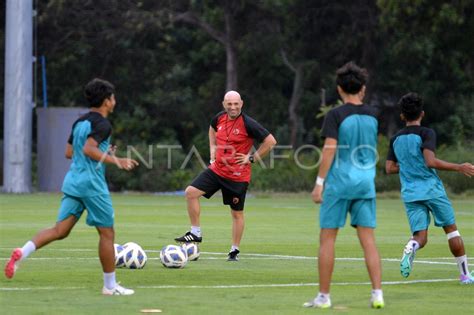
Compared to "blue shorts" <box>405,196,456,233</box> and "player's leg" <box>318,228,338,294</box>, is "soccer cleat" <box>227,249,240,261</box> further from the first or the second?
"player's leg" <box>318,228,338,294</box>

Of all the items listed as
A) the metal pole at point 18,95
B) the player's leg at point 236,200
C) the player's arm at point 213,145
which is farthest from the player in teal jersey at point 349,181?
the metal pole at point 18,95

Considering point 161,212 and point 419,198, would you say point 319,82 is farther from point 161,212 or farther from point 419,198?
point 419,198

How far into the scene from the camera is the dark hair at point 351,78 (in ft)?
34.5

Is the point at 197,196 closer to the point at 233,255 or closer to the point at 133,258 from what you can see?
the point at 233,255

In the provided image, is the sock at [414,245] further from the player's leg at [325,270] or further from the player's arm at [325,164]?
the player's arm at [325,164]

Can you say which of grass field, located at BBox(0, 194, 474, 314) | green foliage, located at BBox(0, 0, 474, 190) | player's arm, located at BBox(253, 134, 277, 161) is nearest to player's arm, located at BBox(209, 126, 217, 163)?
player's arm, located at BBox(253, 134, 277, 161)

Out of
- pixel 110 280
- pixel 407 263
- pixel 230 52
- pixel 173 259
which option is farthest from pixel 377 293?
pixel 230 52

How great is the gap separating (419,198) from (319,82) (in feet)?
115

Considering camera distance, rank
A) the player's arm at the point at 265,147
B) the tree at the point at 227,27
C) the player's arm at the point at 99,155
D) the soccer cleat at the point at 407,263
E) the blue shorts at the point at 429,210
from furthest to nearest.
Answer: the tree at the point at 227,27, the player's arm at the point at 265,147, the blue shorts at the point at 429,210, the soccer cleat at the point at 407,263, the player's arm at the point at 99,155

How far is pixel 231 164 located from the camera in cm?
1614

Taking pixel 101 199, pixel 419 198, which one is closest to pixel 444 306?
pixel 419 198

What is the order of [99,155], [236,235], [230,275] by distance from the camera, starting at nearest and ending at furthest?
1. [99,155]
2. [230,275]
3. [236,235]

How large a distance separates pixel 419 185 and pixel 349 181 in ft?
8.63

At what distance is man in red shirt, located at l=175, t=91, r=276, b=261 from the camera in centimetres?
1603
